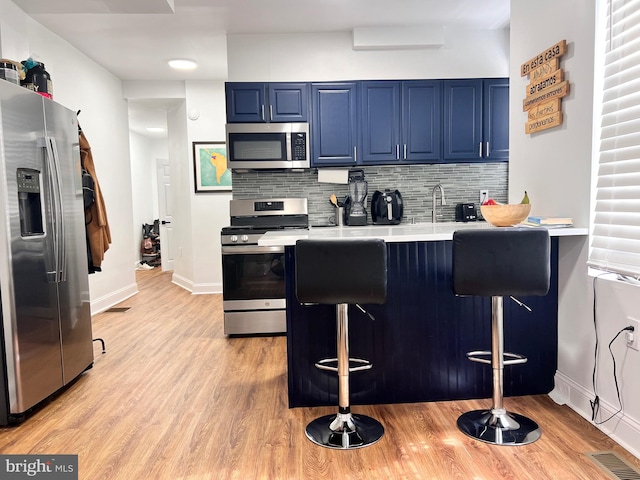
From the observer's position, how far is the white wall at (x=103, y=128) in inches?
163

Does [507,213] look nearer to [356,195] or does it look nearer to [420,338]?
[420,338]

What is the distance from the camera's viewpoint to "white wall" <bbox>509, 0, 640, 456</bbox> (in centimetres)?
204

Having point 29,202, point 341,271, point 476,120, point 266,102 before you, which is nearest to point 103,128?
point 266,102

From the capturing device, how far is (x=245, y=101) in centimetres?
408

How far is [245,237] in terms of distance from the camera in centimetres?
386

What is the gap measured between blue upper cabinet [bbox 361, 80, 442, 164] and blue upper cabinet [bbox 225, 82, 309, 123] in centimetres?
58

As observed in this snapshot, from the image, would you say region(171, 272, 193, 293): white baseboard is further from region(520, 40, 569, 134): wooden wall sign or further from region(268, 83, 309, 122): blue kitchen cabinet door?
region(520, 40, 569, 134): wooden wall sign

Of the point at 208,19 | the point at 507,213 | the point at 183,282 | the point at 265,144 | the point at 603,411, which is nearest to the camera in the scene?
the point at 603,411

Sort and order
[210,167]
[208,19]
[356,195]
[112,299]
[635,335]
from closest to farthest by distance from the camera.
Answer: [635,335] < [208,19] < [356,195] < [112,299] < [210,167]

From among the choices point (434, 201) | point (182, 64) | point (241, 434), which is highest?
point (182, 64)

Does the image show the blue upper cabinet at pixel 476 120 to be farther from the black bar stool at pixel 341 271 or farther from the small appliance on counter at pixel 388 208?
the black bar stool at pixel 341 271

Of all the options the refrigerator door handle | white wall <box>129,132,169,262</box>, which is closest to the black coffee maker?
the refrigerator door handle

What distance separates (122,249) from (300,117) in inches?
116

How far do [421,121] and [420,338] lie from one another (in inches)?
93.6
